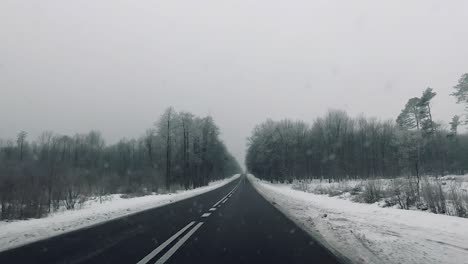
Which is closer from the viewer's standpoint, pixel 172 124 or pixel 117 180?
pixel 117 180

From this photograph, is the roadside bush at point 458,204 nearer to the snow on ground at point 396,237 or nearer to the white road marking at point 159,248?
the snow on ground at point 396,237

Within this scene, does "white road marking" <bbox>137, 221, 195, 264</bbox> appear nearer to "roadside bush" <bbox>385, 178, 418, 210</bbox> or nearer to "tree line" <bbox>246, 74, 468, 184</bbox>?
"roadside bush" <bbox>385, 178, 418, 210</bbox>

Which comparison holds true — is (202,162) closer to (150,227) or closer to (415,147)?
(415,147)

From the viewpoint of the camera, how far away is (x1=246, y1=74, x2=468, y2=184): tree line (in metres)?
61.5

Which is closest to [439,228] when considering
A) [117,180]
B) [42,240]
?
[42,240]

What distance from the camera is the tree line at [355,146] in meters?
61.5

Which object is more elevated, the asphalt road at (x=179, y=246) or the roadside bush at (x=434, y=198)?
the roadside bush at (x=434, y=198)

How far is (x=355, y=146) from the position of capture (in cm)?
7938

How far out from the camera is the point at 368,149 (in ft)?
265

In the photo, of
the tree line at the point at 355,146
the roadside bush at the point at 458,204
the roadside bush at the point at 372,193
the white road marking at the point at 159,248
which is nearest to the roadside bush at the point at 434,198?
the roadside bush at the point at 458,204

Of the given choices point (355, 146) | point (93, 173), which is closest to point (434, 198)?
point (93, 173)

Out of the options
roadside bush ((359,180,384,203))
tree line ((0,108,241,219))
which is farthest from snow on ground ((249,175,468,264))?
tree line ((0,108,241,219))

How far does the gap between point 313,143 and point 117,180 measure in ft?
183

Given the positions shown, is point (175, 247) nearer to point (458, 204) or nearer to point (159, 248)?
point (159, 248)
